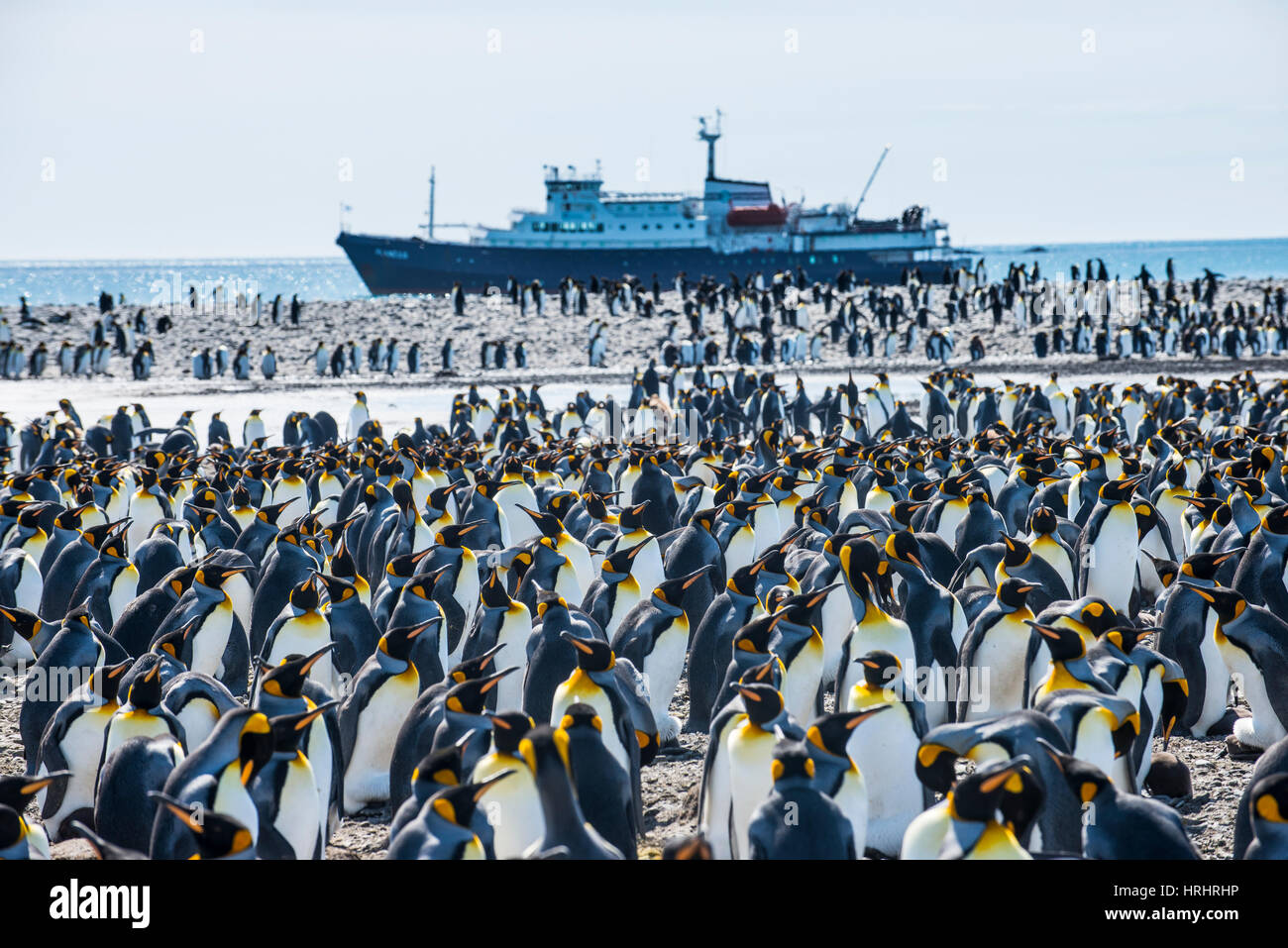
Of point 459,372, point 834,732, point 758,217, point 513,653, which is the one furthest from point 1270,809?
point 758,217

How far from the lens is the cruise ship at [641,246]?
5550cm

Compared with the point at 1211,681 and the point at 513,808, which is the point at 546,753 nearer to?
the point at 513,808

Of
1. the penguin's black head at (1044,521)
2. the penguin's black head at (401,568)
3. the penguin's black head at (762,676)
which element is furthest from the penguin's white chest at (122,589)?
the penguin's black head at (1044,521)

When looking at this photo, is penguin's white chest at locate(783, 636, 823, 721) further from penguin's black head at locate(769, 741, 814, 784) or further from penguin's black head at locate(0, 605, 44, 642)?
penguin's black head at locate(0, 605, 44, 642)

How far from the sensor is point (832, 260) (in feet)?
186

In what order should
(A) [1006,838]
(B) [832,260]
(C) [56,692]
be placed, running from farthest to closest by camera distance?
1. (B) [832,260]
2. (C) [56,692]
3. (A) [1006,838]

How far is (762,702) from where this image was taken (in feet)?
12.0

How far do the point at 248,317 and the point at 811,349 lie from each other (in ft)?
57.4

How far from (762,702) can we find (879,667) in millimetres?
571

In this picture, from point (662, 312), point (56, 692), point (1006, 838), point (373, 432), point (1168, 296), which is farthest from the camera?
point (662, 312)

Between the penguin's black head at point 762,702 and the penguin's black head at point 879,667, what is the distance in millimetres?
461

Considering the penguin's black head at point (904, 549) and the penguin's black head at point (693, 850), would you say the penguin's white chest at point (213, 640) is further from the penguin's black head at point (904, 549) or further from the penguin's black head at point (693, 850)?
the penguin's black head at point (693, 850)
